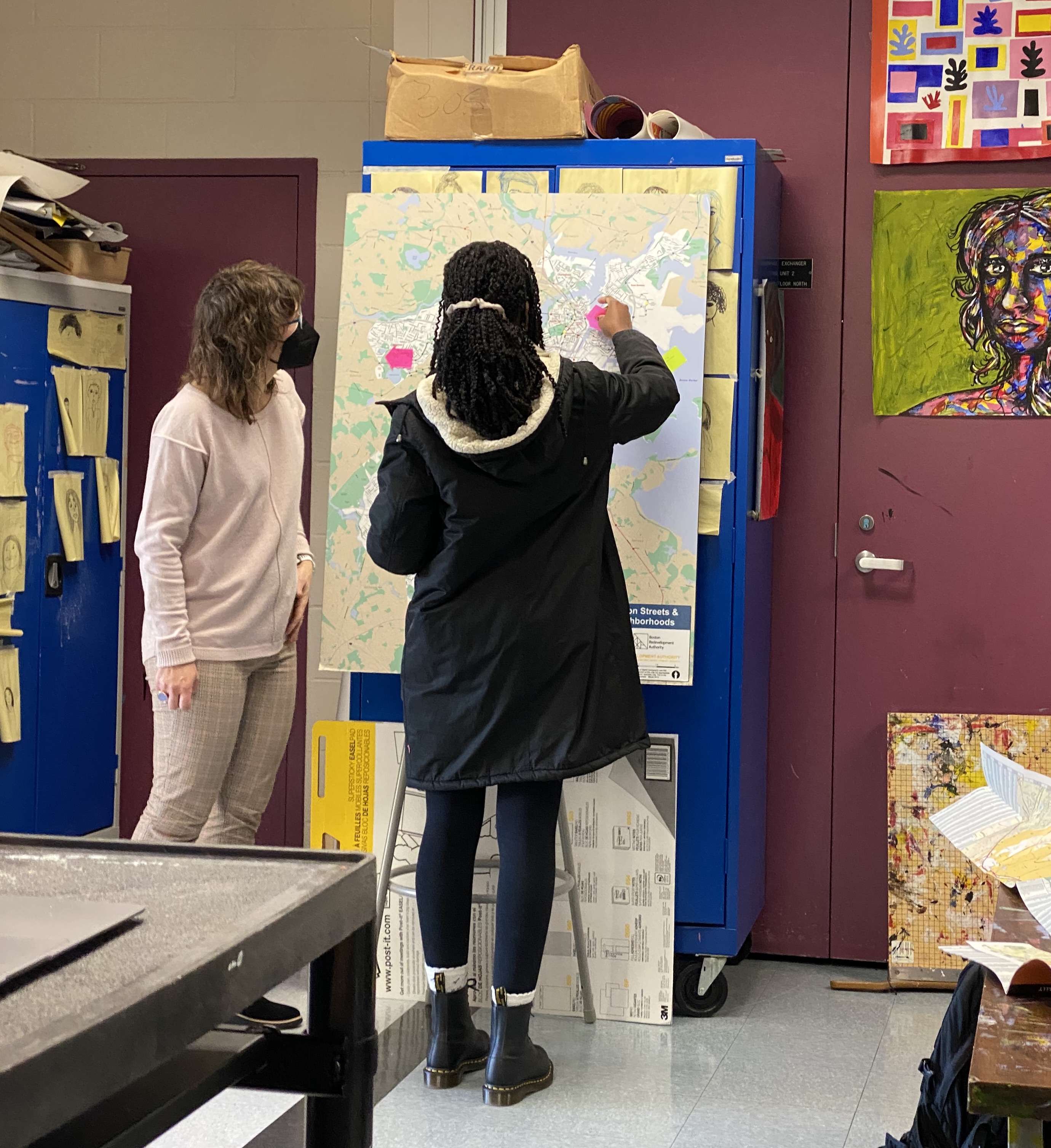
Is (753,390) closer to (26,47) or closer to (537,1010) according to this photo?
(537,1010)

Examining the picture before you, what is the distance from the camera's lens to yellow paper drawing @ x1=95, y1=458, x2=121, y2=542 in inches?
149

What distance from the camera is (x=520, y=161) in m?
3.10

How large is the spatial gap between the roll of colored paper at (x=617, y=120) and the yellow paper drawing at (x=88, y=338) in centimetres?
144

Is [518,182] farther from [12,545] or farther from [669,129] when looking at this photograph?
[12,545]

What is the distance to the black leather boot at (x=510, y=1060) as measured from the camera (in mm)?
2588

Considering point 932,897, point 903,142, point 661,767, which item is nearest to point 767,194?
point 903,142

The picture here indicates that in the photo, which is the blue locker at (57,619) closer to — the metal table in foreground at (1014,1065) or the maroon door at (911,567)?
the maroon door at (911,567)

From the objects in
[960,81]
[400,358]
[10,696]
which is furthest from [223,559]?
[960,81]

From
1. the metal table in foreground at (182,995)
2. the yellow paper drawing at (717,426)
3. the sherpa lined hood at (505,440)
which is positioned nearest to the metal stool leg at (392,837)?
the sherpa lined hood at (505,440)

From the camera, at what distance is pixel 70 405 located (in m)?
3.66

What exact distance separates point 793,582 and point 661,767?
654 millimetres

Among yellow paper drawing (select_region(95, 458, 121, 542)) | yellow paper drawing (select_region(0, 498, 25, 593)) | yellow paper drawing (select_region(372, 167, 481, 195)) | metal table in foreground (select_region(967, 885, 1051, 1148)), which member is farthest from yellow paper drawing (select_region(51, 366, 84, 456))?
metal table in foreground (select_region(967, 885, 1051, 1148))

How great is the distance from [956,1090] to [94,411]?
2.84 metres

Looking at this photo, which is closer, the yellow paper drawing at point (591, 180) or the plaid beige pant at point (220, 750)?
the plaid beige pant at point (220, 750)
